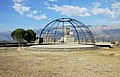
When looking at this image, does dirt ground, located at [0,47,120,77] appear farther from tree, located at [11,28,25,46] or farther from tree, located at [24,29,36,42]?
tree, located at [24,29,36,42]

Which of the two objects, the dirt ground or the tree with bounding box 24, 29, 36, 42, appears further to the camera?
the tree with bounding box 24, 29, 36, 42

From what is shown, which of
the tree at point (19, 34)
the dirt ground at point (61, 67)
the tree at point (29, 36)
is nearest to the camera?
the dirt ground at point (61, 67)

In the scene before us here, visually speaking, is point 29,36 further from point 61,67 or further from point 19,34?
point 61,67

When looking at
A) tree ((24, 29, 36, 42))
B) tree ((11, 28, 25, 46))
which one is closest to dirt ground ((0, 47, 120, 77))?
tree ((11, 28, 25, 46))

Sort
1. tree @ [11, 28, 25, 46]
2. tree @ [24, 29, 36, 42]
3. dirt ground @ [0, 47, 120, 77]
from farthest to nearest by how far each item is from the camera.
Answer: tree @ [24, 29, 36, 42]
tree @ [11, 28, 25, 46]
dirt ground @ [0, 47, 120, 77]

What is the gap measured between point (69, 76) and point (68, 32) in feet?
141

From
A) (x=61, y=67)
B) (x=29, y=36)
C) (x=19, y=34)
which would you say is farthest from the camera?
(x=29, y=36)

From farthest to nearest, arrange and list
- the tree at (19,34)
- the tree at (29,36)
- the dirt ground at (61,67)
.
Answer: the tree at (29,36) < the tree at (19,34) < the dirt ground at (61,67)

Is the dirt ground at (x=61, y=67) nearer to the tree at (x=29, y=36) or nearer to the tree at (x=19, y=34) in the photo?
the tree at (x=19, y=34)

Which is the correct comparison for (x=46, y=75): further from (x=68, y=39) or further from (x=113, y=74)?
(x=68, y=39)

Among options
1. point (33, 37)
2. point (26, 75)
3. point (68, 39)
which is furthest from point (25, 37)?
point (26, 75)

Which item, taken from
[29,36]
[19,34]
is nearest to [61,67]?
[19,34]

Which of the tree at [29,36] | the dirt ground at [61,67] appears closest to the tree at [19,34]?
the tree at [29,36]

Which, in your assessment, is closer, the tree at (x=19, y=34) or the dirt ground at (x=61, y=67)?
the dirt ground at (x=61, y=67)
